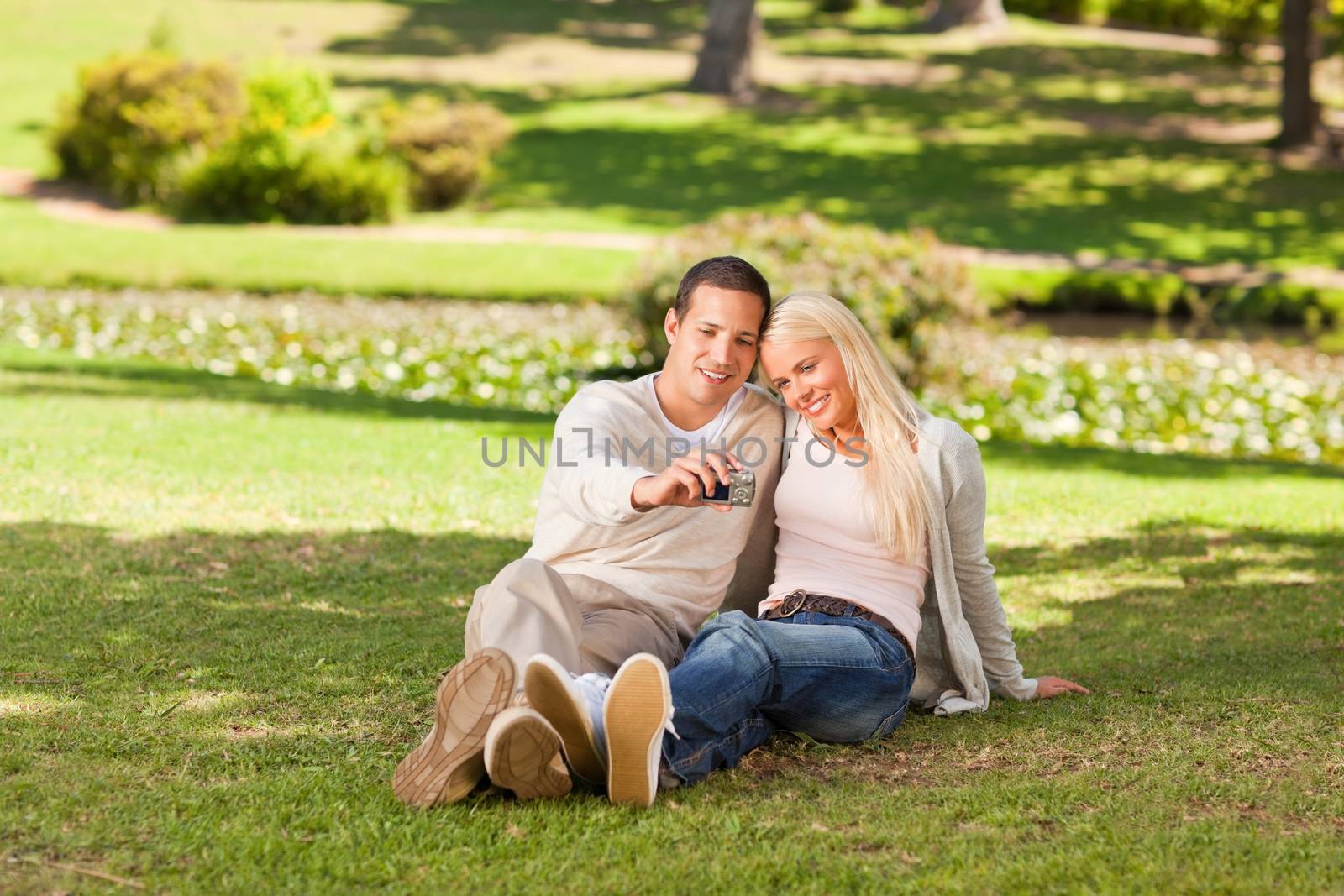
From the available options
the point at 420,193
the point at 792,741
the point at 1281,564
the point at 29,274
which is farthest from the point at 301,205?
the point at 792,741

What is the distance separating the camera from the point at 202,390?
34.6ft

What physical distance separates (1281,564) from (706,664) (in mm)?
4403

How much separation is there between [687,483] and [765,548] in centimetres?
99

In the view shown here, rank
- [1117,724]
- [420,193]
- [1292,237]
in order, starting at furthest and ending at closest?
1. [420,193]
2. [1292,237]
3. [1117,724]

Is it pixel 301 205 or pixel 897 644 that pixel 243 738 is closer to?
pixel 897 644

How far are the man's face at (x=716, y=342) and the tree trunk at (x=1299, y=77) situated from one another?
2464 centimetres

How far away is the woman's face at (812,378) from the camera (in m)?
4.17

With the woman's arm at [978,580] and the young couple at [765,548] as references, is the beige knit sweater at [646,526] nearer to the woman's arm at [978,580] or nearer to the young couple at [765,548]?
the young couple at [765,548]

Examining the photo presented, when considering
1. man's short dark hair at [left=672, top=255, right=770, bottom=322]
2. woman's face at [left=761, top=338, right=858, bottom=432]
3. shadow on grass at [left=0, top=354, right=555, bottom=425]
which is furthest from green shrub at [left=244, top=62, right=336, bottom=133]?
woman's face at [left=761, top=338, right=858, bottom=432]

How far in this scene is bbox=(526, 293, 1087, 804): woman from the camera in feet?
12.7

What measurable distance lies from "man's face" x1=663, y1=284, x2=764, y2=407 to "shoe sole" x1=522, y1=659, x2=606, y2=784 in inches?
43.4

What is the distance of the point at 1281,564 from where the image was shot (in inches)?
278

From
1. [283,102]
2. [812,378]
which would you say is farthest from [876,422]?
[283,102]

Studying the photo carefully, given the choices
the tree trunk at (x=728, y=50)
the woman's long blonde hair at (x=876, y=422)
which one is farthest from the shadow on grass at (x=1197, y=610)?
the tree trunk at (x=728, y=50)
